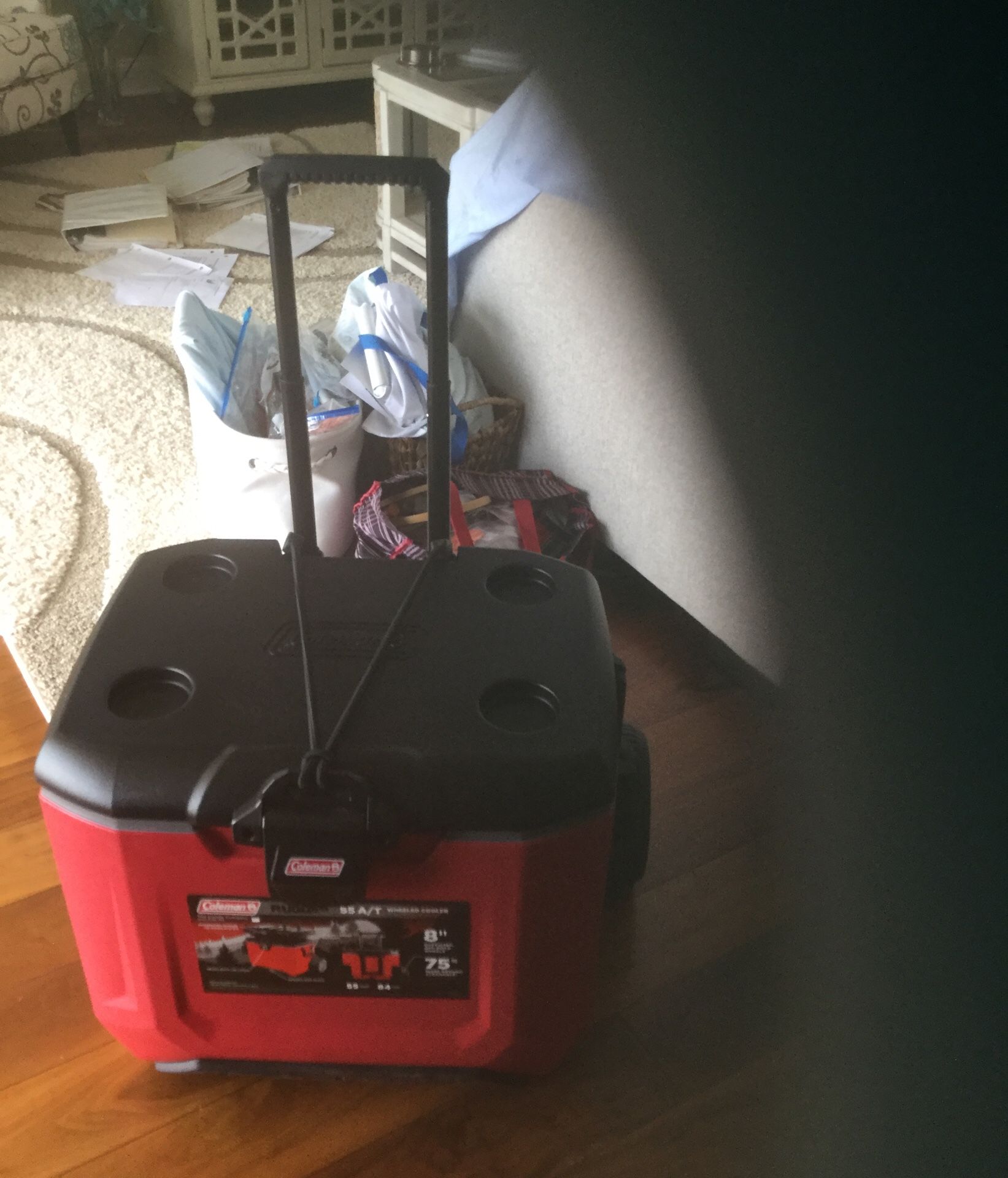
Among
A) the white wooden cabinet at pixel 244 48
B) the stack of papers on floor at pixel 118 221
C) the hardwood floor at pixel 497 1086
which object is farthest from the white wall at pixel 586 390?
the stack of papers on floor at pixel 118 221

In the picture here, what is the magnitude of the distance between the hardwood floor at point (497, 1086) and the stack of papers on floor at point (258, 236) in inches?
56.7

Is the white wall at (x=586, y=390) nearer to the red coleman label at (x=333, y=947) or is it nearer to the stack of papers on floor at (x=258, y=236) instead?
the red coleman label at (x=333, y=947)

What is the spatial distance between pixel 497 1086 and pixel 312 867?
31 cm

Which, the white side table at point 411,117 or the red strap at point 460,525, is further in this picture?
the white side table at point 411,117

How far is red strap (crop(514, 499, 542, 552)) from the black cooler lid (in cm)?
45

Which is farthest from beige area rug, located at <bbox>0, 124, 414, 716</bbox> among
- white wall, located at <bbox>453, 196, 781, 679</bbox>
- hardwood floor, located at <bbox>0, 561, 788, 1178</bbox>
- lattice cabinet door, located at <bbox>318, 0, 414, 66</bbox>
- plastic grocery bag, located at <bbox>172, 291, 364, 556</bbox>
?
lattice cabinet door, located at <bbox>318, 0, 414, 66</bbox>

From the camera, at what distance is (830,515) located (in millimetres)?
188

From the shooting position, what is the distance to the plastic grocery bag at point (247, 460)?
1214 millimetres

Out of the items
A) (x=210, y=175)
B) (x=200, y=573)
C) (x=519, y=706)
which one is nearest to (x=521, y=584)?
(x=519, y=706)

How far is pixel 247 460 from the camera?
47.6 inches

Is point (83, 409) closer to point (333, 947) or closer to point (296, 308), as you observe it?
point (296, 308)

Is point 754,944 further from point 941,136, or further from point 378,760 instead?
point 941,136

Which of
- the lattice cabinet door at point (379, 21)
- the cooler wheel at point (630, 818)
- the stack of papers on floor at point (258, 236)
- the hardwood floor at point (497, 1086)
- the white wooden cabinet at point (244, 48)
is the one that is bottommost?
the hardwood floor at point (497, 1086)

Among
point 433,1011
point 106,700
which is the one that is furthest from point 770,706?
point 106,700
